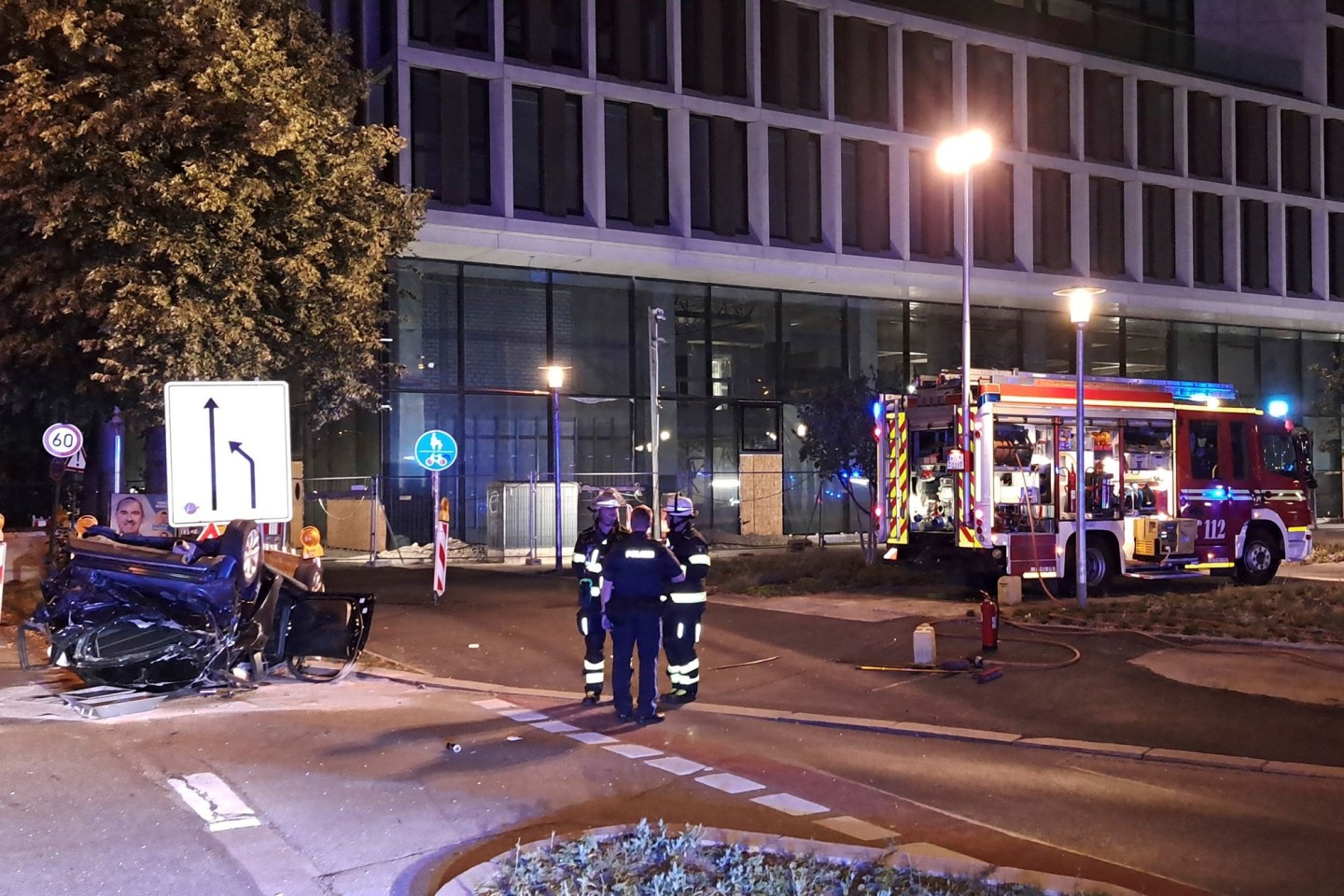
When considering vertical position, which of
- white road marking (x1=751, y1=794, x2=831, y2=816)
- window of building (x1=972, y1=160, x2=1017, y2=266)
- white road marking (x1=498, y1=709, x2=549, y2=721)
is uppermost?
window of building (x1=972, y1=160, x2=1017, y2=266)

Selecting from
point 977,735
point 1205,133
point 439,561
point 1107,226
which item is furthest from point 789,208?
point 977,735

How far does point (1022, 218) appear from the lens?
108 feet

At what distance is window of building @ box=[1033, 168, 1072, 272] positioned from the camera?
110 ft

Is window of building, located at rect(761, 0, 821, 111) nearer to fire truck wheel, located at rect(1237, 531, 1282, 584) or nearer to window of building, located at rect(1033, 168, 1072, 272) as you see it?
window of building, located at rect(1033, 168, 1072, 272)

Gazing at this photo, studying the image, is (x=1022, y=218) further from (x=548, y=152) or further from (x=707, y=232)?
(x=548, y=152)

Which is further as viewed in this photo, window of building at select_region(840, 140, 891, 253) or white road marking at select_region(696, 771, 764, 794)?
window of building at select_region(840, 140, 891, 253)

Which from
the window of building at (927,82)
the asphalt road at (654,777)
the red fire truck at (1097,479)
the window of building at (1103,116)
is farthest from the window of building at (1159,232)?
the asphalt road at (654,777)

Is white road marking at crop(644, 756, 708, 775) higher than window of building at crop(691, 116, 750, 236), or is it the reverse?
window of building at crop(691, 116, 750, 236)

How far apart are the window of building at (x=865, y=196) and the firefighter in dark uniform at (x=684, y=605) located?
22174 millimetres

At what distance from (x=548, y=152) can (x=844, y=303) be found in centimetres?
1044

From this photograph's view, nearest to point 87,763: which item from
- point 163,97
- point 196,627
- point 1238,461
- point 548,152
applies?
point 196,627

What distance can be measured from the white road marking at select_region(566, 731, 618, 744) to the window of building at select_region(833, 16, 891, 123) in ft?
81.5

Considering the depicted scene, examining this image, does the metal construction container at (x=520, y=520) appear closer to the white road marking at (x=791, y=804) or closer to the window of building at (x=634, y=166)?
the window of building at (x=634, y=166)

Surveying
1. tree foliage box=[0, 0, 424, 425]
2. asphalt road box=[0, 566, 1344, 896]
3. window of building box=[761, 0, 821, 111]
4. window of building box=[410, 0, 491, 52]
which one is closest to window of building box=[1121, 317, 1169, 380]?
window of building box=[761, 0, 821, 111]
